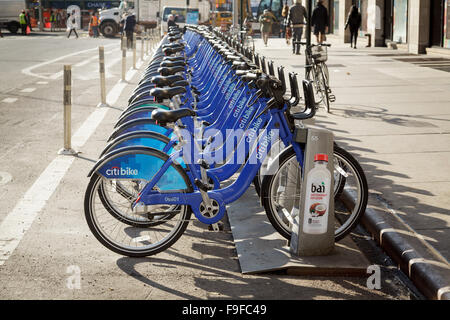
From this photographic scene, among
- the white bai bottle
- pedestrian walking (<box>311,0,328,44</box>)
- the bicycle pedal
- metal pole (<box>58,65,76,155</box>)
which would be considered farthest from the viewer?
pedestrian walking (<box>311,0,328,44</box>)

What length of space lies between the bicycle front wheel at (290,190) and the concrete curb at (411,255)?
12.2 inches

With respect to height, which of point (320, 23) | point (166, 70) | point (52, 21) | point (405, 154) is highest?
point (52, 21)

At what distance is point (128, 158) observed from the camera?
5297 millimetres

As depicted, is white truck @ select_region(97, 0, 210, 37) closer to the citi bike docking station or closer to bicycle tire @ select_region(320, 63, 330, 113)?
bicycle tire @ select_region(320, 63, 330, 113)

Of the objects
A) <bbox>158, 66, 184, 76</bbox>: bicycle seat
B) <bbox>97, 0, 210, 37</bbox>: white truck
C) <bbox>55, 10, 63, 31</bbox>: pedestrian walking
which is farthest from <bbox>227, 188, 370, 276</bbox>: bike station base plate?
<bbox>55, 10, 63, 31</bbox>: pedestrian walking

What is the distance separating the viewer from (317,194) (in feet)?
17.2

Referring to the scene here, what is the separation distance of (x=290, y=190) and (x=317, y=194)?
50cm

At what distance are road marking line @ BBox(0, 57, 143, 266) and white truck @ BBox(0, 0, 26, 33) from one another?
54.0 metres

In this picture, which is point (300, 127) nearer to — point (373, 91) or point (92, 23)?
point (373, 91)

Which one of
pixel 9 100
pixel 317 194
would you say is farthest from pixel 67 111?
pixel 9 100

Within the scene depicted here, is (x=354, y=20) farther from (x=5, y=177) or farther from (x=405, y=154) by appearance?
(x=5, y=177)

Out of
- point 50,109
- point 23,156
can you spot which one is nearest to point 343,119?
point 23,156

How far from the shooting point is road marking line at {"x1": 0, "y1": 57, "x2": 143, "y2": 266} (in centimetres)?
583

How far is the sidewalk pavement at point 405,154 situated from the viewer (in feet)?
17.2
